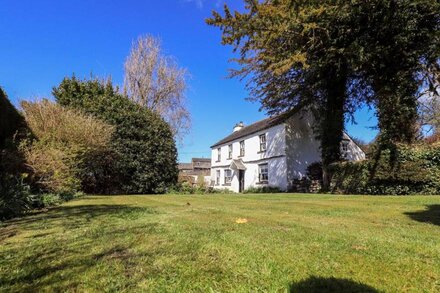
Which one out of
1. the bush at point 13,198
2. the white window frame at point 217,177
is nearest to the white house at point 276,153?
the white window frame at point 217,177

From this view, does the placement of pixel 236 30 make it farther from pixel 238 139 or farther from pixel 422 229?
pixel 238 139

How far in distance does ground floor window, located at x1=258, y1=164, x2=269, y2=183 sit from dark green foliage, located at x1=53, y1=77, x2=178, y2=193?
35.0ft

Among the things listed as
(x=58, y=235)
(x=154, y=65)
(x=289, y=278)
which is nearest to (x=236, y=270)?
(x=289, y=278)

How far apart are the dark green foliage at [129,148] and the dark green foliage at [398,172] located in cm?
1075

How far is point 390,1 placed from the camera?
49.5ft

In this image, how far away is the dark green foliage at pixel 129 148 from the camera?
18.7 meters

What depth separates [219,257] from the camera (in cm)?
336

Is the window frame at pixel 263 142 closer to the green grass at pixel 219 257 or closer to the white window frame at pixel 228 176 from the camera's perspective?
the white window frame at pixel 228 176

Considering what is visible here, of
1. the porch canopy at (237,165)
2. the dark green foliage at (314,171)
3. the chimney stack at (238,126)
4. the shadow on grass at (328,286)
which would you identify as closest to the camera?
the shadow on grass at (328,286)

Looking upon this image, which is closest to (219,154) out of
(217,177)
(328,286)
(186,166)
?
(217,177)

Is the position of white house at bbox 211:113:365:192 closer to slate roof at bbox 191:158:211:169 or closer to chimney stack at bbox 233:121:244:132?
chimney stack at bbox 233:121:244:132

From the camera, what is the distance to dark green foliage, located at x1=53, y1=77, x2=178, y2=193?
18.7 metres

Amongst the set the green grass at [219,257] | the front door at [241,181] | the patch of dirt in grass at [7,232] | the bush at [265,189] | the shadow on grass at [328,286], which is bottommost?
the shadow on grass at [328,286]

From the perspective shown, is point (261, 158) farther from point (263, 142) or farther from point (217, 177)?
point (217, 177)
